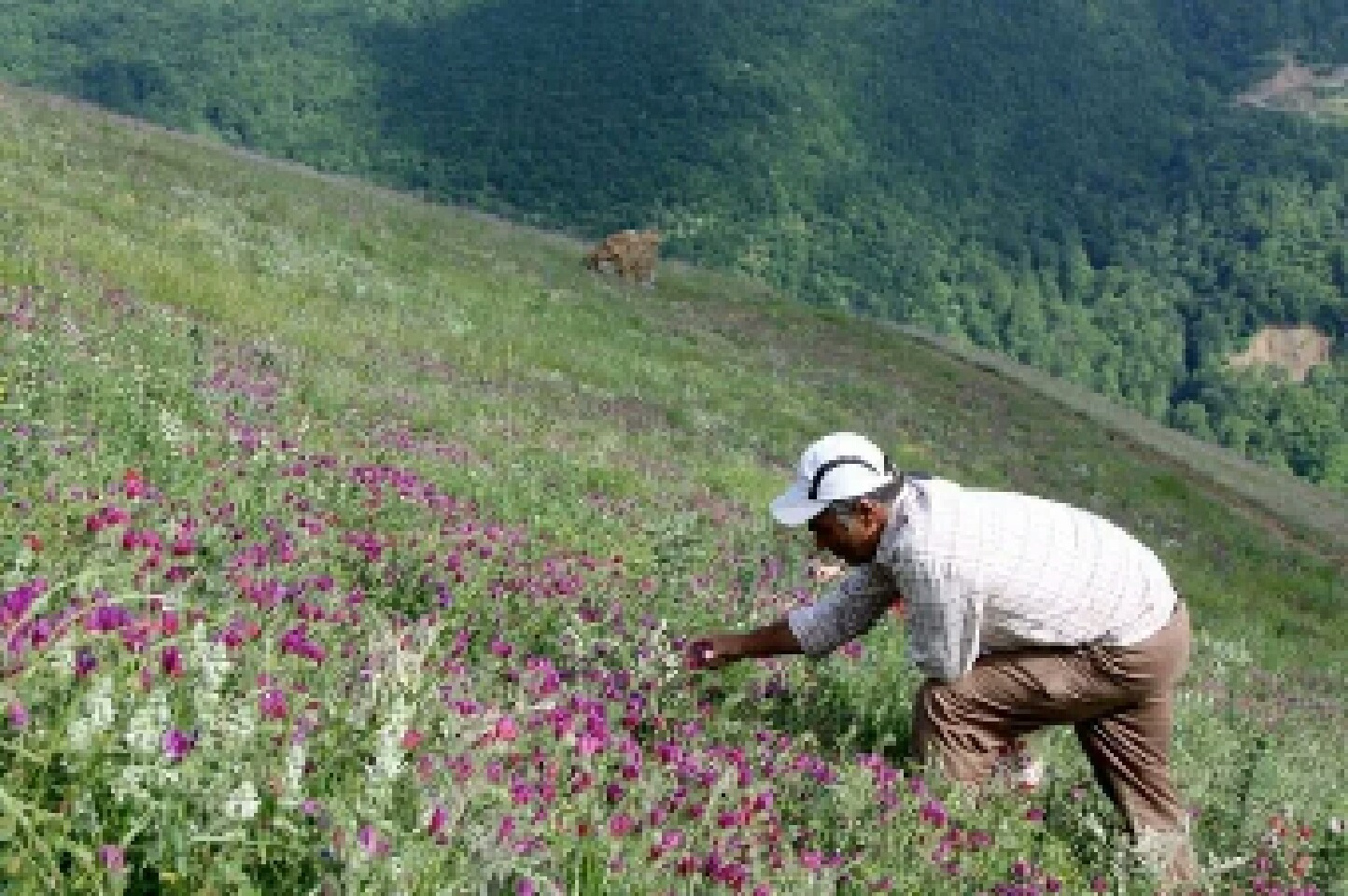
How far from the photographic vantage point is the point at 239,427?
6.93m

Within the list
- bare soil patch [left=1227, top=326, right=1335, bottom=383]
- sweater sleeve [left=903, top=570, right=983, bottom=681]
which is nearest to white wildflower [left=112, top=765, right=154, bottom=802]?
sweater sleeve [left=903, top=570, right=983, bottom=681]

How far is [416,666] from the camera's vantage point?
9.84 feet

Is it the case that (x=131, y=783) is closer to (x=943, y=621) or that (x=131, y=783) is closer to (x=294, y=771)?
(x=294, y=771)

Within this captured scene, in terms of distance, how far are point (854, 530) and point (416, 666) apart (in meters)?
2.63

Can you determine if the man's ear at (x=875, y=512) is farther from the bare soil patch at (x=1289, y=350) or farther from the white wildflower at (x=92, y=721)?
the bare soil patch at (x=1289, y=350)

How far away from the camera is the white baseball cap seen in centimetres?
505

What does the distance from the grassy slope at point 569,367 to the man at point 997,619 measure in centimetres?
343

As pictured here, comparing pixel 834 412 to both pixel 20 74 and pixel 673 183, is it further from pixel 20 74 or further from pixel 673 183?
pixel 20 74

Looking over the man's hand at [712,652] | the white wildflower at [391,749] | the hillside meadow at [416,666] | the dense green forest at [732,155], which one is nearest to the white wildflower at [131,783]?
the hillside meadow at [416,666]

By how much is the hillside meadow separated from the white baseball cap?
2.61ft

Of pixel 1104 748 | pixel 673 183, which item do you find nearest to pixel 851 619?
pixel 1104 748

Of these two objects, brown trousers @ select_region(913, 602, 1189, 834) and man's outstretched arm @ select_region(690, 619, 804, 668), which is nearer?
man's outstretched arm @ select_region(690, 619, 804, 668)

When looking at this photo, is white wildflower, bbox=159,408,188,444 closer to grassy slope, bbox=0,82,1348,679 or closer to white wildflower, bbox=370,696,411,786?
grassy slope, bbox=0,82,1348,679

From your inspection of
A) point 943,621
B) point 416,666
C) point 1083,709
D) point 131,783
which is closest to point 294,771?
point 131,783
